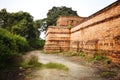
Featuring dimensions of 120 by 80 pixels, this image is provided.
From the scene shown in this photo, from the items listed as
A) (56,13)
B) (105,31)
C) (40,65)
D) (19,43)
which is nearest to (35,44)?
(56,13)

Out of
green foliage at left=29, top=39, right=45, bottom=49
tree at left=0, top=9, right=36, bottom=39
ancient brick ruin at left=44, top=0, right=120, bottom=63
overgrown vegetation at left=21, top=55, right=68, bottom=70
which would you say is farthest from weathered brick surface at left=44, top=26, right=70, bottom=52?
green foliage at left=29, top=39, right=45, bottom=49

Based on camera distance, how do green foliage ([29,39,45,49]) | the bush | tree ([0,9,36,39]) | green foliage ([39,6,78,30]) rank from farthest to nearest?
green foliage ([39,6,78,30]) < green foliage ([29,39,45,49]) < tree ([0,9,36,39]) < the bush

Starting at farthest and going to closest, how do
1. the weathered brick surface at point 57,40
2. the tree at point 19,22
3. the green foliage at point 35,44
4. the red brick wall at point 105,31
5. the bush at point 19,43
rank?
1. the green foliage at point 35,44
2. the tree at point 19,22
3. the weathered brick surface at point 57,40
4. the bush at point 19,43
5. the red brick wall at point 105,31

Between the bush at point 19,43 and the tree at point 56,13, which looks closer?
the bush at point 19,43

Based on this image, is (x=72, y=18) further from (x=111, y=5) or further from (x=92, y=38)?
(x=111, y=5)

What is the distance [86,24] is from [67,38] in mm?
8396

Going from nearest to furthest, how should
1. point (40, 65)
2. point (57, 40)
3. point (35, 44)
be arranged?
point (40, 65) < point (57, 40) < point (35, 44)

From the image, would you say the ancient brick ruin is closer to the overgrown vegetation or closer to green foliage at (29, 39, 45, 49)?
the overgrown vegetation

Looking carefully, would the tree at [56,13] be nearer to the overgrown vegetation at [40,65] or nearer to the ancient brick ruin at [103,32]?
the ancient brick ruin at [103,32]

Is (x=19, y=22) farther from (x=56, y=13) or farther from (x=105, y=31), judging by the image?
(x=105, y=31)

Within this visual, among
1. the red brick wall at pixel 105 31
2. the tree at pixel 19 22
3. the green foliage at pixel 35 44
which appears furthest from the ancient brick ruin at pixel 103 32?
the green foliage at pixel 35 44

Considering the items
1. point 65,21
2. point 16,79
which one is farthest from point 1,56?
point 65,21

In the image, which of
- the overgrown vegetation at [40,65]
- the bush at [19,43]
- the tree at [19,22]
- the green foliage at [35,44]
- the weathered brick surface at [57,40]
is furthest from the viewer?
the green foliage at [35,44]

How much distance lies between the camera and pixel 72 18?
35281 millimetres
